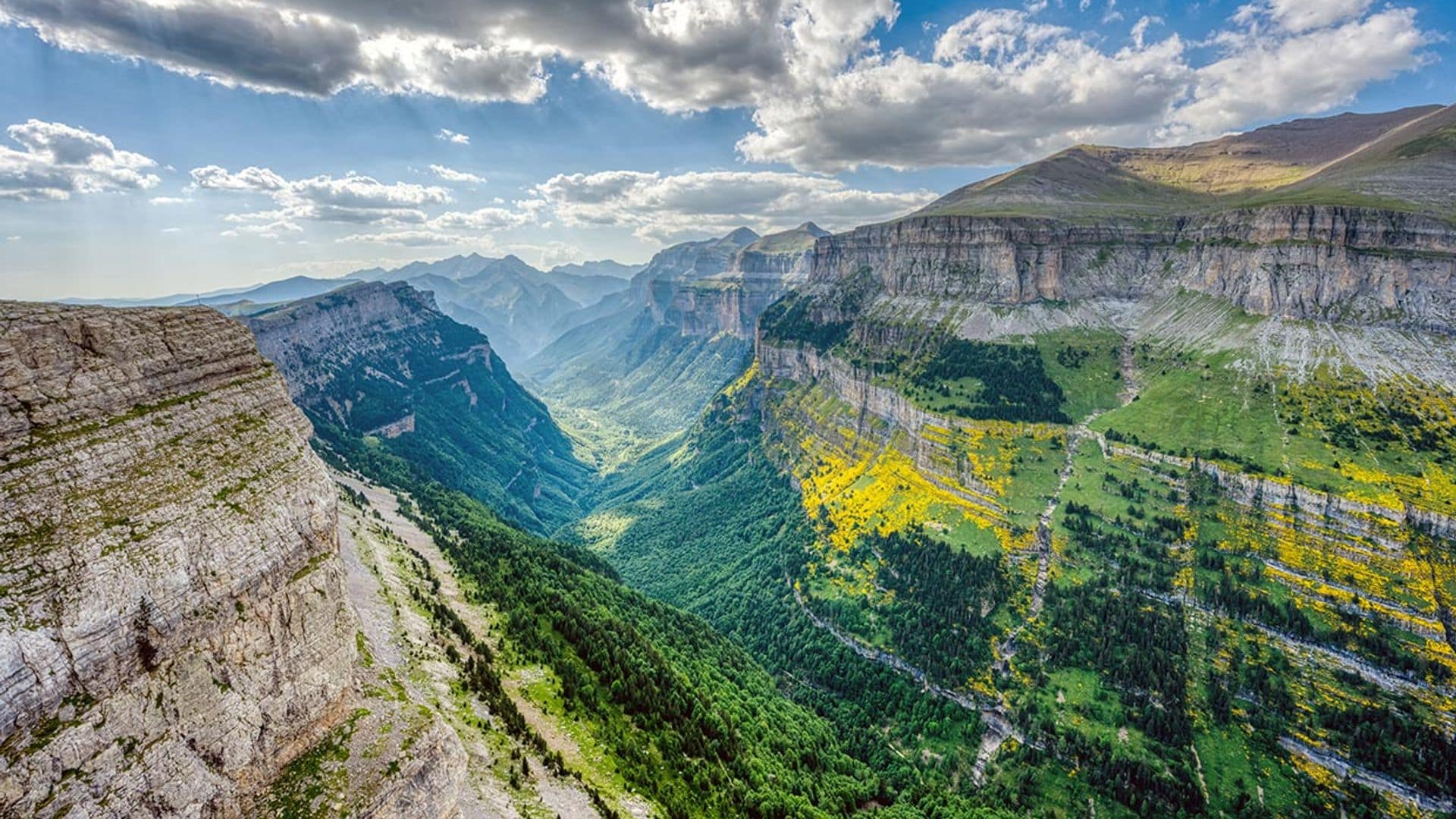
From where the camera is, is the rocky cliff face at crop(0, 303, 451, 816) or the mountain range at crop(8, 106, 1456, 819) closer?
the rocky cliff face at crop(0, 303, 451, 816)

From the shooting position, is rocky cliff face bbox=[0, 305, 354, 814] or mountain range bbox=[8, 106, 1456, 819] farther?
mountain range bbox=[8, 106, 1456, 819]

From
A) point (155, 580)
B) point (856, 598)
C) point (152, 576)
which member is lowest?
point (856, 598)

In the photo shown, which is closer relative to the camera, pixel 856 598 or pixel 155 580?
pixel 155 580

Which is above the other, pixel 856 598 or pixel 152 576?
pixel 152 576

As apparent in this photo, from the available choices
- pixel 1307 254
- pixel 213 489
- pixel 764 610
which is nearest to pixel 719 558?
pixel 764 610

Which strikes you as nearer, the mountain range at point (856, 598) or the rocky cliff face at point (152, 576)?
the rocky cliff face at point (152, 576)

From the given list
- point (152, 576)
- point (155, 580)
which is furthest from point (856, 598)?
point (152, 576)

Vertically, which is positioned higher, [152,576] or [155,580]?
[152,576]

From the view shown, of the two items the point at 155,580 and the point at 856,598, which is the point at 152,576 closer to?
the point at 155,580
